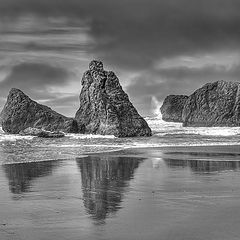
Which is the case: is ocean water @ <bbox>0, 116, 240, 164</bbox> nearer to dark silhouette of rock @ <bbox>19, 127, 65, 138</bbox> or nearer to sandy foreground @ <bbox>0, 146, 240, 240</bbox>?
dark silhouette of rock @ <bbox>19, 127, 65, 138</bbox>

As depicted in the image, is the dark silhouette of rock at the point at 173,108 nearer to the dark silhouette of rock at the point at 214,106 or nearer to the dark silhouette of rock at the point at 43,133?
the dark silhouette of rock at the point at 214,106

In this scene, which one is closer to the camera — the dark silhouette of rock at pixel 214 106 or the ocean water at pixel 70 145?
the ocean water at pixel 70 145

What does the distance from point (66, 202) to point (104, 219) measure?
1993 millimetres

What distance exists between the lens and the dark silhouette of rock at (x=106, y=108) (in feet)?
180

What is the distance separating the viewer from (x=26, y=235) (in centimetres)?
718

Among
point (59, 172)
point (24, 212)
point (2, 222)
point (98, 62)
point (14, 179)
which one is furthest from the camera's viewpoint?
point (98, 62)

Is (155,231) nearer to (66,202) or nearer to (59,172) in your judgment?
(66,202)

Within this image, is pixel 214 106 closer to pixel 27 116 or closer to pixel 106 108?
pixel 106 108

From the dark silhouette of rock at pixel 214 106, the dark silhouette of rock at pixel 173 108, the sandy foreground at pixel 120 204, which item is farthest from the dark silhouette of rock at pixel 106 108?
the dark silhouette of rock at pixel 173 108

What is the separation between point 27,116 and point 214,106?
6229 centimetres

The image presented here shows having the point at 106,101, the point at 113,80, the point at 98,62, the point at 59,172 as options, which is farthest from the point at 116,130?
the point at 59,172

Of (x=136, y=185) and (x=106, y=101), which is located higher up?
(x=106, y=101)

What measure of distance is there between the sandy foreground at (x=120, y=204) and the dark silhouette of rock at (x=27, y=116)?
42.3m

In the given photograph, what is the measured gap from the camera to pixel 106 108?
184ft
